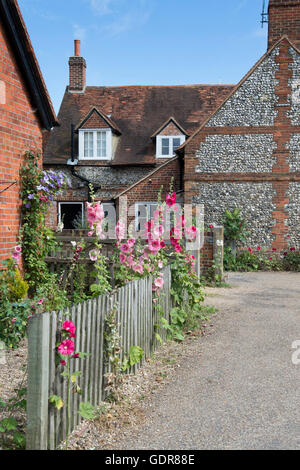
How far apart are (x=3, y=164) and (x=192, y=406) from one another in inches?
177

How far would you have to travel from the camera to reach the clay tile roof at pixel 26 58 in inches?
281

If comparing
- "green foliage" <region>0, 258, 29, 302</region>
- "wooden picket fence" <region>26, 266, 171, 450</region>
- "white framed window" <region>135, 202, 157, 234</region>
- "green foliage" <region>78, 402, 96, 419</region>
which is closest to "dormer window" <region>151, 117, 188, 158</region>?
"white framed window" <region>135, 202, 157, 234</region>

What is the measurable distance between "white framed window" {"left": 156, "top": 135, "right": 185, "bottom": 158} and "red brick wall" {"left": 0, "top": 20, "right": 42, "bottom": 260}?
14.0 meters

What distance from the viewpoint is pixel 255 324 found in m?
8.28

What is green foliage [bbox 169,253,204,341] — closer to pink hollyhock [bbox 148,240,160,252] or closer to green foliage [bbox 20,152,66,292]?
pink hollyhock [bbox 148,240,160,252]

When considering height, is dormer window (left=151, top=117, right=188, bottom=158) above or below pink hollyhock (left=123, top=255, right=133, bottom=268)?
above

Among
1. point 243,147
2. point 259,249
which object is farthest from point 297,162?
point 259,249

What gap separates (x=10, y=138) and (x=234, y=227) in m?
10.8

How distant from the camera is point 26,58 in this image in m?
7.63

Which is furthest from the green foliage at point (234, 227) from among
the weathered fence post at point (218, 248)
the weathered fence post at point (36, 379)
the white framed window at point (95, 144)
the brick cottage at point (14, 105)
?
the weathered fence post at point (36, 379)

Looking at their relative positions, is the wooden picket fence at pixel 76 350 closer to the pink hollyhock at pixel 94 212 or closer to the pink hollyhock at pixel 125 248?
the pink hollyhock at pixel 125 248

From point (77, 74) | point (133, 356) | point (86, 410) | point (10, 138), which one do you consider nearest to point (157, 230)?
point (133, 356)

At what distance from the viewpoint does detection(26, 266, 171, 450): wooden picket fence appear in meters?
3.31

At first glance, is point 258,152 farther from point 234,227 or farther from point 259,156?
point 234,227
